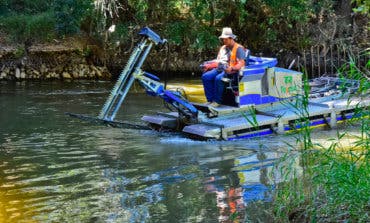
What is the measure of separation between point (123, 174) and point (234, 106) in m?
3.23

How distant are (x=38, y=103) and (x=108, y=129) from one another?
4.00 m

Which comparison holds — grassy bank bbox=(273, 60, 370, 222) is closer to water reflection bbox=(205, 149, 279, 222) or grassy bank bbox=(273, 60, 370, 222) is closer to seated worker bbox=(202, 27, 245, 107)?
water reflection bbox=(205, 149, 279, 222)

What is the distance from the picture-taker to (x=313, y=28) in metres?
22.1

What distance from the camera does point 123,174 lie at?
8.62 m

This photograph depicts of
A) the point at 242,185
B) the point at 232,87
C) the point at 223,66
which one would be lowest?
the point at 242,185

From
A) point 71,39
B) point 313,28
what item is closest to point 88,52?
point 71,39

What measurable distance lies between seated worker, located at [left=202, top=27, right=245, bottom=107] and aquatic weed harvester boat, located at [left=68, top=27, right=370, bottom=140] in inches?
7.0

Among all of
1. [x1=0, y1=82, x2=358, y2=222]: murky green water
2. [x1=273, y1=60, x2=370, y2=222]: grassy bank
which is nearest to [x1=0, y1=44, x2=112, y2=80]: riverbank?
[x1=0, y1=82, x2=358, y2=222]: murky green water

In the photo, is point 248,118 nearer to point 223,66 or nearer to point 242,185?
point 223,66

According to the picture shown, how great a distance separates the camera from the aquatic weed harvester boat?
1031 centimetres

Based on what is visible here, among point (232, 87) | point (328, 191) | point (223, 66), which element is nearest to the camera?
point (328, 191)

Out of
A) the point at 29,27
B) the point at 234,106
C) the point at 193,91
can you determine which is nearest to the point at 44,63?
the point at 29,27

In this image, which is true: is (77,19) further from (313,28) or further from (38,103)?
(313,28)

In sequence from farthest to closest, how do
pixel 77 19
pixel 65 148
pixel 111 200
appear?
pixel 77 19 < pixel 65 148 < pixel 111 200
